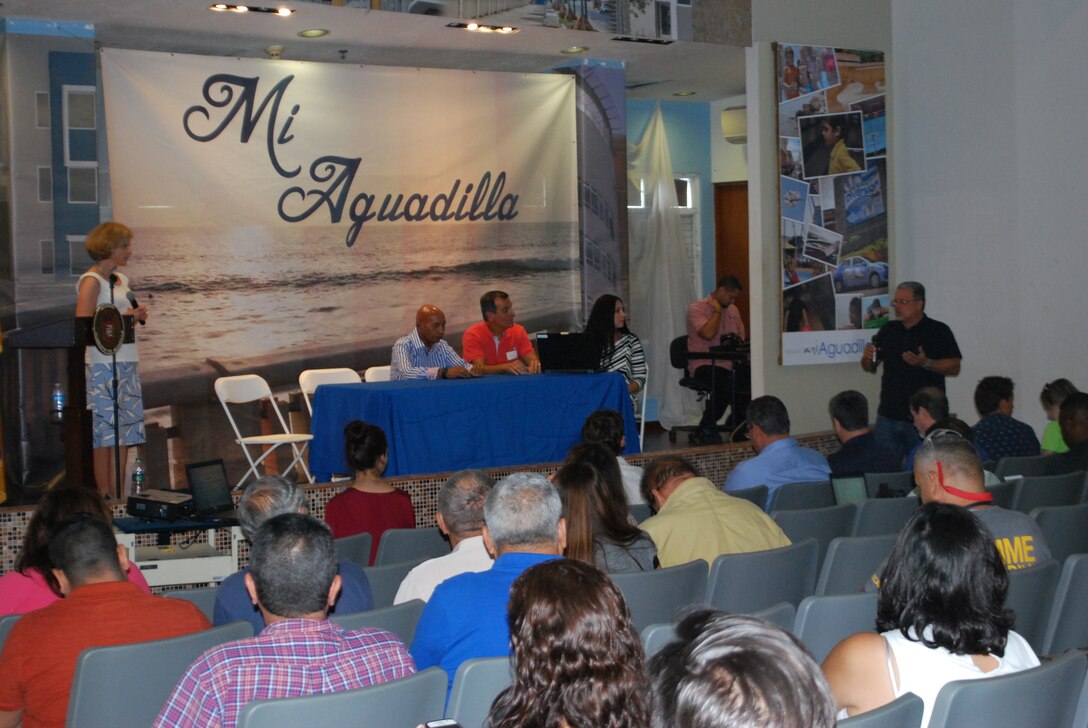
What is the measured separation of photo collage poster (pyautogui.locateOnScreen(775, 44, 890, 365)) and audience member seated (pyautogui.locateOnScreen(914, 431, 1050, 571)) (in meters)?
4.92

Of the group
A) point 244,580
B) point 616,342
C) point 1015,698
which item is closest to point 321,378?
point 616,342

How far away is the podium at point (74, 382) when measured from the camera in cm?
572

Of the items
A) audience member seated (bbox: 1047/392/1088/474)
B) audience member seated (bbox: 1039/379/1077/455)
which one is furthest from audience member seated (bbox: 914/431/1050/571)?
audience member seated (bbox: 1039/379/1077/455)

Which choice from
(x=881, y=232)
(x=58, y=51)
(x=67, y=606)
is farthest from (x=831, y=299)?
(x=67, y=606)

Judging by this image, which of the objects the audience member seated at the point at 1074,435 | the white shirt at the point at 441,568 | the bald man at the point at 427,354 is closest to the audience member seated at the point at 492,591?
the white shirt at the point at 441,568

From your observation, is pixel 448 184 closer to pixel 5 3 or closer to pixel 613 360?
pixel 613 360

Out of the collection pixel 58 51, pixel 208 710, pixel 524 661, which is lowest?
pixel 208 710

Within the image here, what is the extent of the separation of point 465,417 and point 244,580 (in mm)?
3996

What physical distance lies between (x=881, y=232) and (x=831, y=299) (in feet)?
2.36

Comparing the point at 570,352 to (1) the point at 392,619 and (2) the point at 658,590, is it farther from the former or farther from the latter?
(1) the point at 392,619

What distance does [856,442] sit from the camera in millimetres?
5492

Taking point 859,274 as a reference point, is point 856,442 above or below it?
below

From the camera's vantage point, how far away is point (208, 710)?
7.20 ft

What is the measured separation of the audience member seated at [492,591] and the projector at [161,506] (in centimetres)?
235
